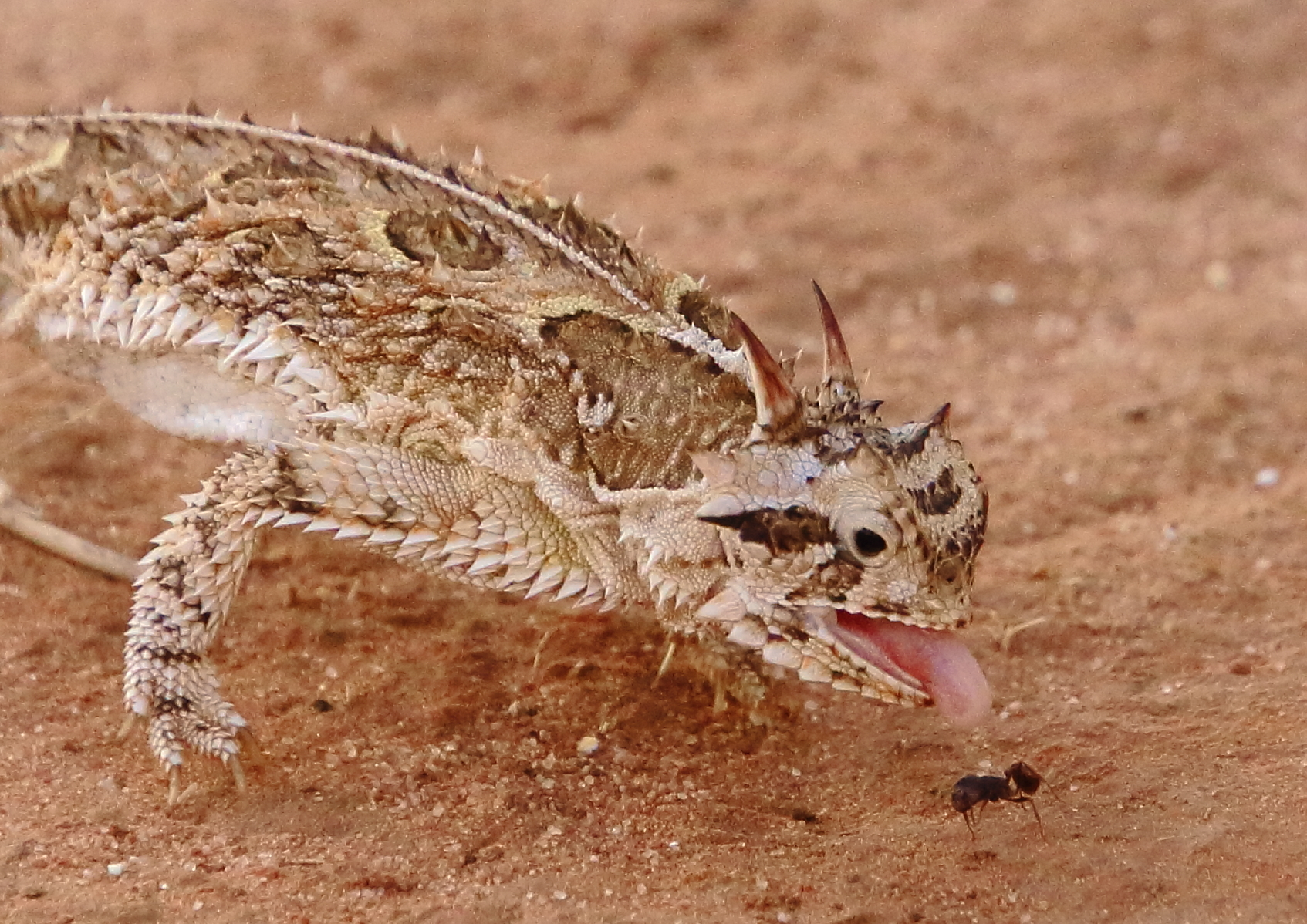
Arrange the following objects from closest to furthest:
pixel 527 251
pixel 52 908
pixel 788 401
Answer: pixel 52 908, pixel 788 401, pixel 527 251

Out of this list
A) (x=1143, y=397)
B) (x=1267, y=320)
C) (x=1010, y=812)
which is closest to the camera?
(x=1010, y=812)

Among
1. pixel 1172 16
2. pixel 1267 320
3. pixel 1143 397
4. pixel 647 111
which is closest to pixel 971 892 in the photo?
pixel 1143 397

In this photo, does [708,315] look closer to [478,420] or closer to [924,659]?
[478,420]

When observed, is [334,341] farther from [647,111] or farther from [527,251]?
[647,111]

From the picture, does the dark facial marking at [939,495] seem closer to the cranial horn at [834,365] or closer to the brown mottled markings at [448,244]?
the cranial horn at [834,365]

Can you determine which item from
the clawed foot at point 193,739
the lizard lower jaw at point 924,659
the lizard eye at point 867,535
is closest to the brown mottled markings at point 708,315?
the lizard eye at point 867,535

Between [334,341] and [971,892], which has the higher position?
[334,341]
